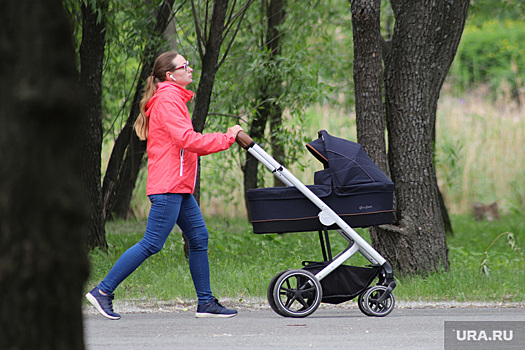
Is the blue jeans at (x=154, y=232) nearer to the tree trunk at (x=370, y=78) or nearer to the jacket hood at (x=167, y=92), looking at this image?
the jacket hood at (x=167, y=92)

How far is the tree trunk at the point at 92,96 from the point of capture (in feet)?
29.1

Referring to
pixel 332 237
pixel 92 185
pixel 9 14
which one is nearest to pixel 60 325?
pixel 9 14

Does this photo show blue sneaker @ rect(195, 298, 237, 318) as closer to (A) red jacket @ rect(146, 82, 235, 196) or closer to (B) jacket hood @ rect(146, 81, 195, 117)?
(A) red jacket @ rect(146, 82, 235, 196)

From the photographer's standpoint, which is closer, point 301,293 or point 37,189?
point 37,189

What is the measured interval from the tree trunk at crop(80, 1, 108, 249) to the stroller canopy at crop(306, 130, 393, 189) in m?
4.16

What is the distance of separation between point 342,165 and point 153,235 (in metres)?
1.44

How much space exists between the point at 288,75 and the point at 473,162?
6.58m

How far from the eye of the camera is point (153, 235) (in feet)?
17.6

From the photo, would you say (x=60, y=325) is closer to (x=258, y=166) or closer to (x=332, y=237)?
(x=332, y=237)

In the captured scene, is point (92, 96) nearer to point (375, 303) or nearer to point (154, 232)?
point (154, 232)

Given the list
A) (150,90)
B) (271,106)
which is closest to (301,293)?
(150,90)

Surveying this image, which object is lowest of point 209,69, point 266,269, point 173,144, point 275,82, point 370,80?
point 266,269

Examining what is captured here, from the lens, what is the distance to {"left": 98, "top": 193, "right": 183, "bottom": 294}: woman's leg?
532 centimetres

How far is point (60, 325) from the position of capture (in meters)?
2.26
